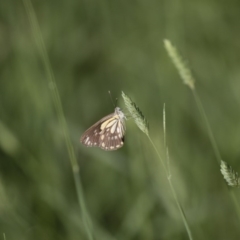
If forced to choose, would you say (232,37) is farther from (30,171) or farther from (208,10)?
(30,171)

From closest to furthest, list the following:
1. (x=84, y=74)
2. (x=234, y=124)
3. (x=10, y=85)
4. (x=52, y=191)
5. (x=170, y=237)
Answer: (x=170, y=237)
(x=52, y=191)
(x=234, y=124)
(x=10, y=85)
(x=84, y=74)

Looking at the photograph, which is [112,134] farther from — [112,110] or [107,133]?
[112,110]

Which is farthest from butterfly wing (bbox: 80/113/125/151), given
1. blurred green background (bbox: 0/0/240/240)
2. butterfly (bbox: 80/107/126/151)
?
blurred green background (bbox: 0/0/240/240)

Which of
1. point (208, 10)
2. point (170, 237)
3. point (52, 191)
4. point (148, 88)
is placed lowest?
point (170, 237)

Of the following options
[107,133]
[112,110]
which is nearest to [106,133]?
[107,133]

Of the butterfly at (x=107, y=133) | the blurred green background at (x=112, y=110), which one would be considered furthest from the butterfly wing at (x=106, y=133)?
the blurred green background at (x=112, y=110)

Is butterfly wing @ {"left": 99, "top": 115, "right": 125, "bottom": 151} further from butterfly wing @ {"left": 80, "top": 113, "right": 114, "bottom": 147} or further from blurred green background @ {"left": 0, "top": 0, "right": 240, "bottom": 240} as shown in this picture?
blurred green background @ {"left": 0, "top": 0, "right": 240, "bottom": 240}

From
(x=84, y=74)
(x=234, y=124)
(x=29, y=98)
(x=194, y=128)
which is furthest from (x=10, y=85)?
(x=234, y=124)
